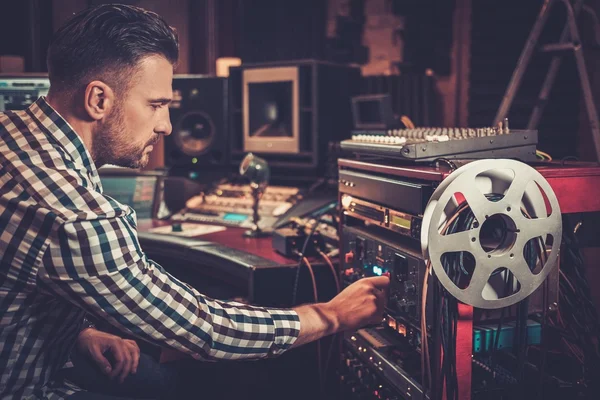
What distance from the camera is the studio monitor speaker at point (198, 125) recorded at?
10.6 feet

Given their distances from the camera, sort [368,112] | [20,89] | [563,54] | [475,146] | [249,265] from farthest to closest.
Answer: [20,89], [368,112], [563,54], [249,265], [475,146]

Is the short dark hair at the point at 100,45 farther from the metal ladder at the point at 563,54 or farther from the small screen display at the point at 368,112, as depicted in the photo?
the small screen display at the point at 368,112

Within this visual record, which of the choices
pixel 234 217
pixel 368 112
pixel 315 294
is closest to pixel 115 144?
pixel 315 294

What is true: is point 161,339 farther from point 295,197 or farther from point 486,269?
point 295,197

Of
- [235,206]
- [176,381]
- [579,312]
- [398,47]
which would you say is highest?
[398,47]

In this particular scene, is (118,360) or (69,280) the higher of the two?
(69,280)

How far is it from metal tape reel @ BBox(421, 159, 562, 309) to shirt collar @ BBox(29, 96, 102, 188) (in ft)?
2.17

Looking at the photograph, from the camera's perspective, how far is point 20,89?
304 centimetres

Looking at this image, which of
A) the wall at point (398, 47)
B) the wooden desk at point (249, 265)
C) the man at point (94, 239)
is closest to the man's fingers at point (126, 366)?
the man at point (94, 239)

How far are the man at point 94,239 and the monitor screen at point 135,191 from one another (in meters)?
1.65

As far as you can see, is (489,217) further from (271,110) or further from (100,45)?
(271,110)

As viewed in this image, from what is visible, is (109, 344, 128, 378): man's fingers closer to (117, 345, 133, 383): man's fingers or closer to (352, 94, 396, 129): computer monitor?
(117, 345, 133, 383): man's fingers

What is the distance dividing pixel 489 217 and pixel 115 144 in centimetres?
76

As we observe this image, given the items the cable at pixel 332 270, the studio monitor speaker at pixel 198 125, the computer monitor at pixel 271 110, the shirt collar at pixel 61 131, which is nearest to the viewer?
the shirt collar at pixel 61 131
